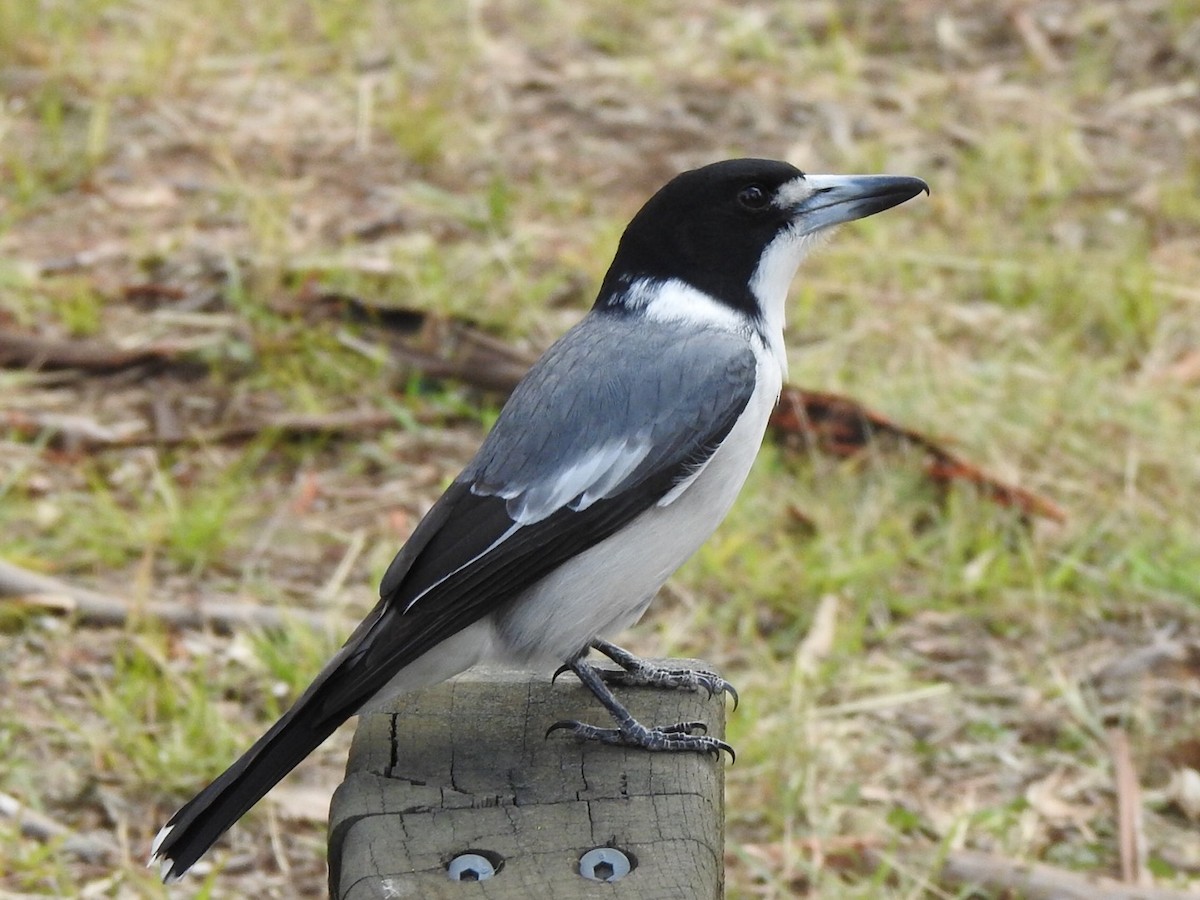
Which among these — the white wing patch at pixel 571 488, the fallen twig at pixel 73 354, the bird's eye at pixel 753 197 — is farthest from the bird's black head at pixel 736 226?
the fallen twig at pixel 73 354

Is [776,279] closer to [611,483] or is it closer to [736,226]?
[736,226]

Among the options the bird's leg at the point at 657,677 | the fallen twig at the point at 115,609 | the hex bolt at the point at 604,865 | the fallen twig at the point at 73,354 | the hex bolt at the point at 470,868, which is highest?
the hex bolt at the point at 604,865

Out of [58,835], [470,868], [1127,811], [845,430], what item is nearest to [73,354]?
[58,835]

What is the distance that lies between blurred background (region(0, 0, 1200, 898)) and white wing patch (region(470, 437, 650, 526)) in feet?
3.47

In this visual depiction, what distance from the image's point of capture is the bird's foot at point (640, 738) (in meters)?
2.96

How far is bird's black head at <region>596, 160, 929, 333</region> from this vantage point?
353cm

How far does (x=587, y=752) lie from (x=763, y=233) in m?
1.19

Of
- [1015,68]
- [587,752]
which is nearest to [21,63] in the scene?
[1015,68]

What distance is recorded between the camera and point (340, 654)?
9.71 ft

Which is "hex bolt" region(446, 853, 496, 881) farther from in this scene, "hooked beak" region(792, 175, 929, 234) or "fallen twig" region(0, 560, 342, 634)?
"fallen twig" region(0, 560, 342, 634)

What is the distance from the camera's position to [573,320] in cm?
627

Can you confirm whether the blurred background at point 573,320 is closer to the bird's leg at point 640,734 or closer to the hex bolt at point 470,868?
the bird's leg at point 640,734

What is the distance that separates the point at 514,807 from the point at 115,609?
89.1 inches

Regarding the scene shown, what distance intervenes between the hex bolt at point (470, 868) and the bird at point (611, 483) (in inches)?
16.2
